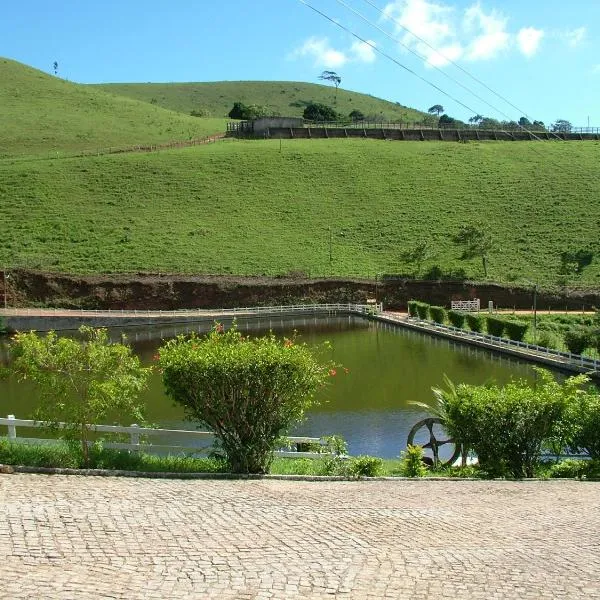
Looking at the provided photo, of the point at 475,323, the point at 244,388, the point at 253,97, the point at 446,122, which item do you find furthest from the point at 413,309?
the point at 253,97

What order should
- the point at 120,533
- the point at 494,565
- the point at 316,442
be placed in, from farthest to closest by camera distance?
the point at 316,442 → the point at 120,533 → the point at 494,565

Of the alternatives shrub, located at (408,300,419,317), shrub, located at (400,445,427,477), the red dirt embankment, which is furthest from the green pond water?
the red dirt embankment

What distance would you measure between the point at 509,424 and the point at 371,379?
1365cm

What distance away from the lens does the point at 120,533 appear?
26.5ft

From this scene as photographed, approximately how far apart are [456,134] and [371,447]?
87081mm

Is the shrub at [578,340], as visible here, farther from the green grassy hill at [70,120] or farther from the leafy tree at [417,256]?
the green grassy hill at [70,120]

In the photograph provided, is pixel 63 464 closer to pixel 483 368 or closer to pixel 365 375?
pixel 365 375

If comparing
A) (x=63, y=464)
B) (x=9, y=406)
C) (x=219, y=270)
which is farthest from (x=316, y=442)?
(x=219, y=270)

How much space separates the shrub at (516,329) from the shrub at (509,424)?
2153 cm

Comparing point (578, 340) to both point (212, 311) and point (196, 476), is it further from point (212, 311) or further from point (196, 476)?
point (212, 311)

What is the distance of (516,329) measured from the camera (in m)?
35.7

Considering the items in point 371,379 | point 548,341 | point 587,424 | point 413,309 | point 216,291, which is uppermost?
point 216,291

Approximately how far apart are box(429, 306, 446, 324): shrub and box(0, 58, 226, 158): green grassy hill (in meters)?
60.3

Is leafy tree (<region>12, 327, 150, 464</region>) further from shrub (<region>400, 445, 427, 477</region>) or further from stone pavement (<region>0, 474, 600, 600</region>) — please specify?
shrub (<region>400, 445, 427, 477</region>)
